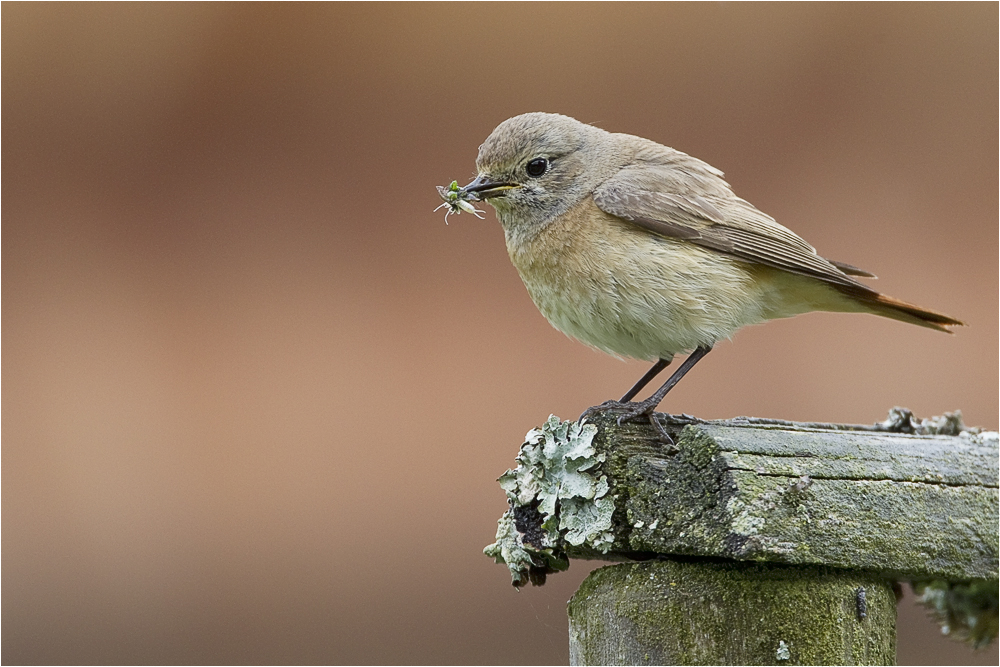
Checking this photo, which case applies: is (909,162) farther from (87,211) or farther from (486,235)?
(87,211)

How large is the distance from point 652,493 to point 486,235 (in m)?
3.99

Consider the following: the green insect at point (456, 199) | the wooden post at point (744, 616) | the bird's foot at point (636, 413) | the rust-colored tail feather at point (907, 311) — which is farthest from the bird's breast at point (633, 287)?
the wooden post at point (744, 616)

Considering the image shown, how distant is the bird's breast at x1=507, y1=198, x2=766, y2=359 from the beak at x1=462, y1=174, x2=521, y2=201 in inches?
12.7

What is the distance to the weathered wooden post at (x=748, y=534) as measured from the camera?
94.7 inches

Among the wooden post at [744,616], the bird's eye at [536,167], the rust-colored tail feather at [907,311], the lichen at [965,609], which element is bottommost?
the wooden post at [744,616]

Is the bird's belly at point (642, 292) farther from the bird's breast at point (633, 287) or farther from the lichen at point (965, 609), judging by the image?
the lichen at point (965, 609)

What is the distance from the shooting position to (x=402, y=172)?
650 centimetres

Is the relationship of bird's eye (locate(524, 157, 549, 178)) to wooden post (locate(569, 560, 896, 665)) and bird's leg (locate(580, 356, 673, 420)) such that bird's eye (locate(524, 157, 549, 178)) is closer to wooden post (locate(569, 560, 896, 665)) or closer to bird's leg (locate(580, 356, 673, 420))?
bird's leg (locate(580, 356, 673, 420))

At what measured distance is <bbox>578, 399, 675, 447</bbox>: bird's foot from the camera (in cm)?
275

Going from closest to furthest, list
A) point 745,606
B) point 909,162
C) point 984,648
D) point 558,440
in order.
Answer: point 745,606, point 558,440, point 984,648, point 909,162

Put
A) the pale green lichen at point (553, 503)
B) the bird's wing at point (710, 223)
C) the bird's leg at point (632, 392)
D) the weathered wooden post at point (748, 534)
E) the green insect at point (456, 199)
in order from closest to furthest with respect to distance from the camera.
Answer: the weathered wooden post at point (748, 534) < the pale green lichen at point (553, 503) < the bird's leg at point (632, 392) < the bird's wing at point (710, 223) < the green insect at point (456, 199)

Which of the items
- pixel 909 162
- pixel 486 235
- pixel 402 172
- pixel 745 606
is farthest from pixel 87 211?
pixel 745 606

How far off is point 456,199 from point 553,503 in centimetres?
186

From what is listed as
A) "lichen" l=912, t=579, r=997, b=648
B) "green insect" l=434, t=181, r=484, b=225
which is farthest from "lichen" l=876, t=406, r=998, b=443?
"green insect" l=434, t=181, r=484, b=225
